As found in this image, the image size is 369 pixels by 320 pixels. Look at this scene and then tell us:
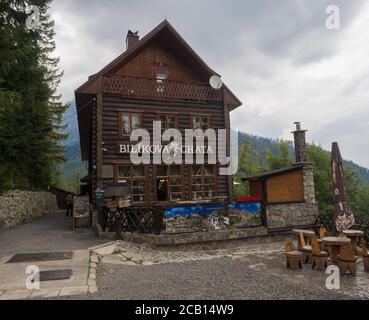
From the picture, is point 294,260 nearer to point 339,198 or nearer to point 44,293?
point 339,198

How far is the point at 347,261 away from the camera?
25.4 feet

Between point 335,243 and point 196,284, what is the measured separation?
12.4ft

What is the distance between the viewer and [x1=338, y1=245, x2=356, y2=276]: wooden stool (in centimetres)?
766

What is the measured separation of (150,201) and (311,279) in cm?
1076

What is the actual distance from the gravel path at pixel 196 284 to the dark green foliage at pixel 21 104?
9891 millimetres

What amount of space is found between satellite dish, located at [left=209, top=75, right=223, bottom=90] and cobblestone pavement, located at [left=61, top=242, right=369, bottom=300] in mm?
11718

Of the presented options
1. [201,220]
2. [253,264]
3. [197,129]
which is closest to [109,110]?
[197,129]

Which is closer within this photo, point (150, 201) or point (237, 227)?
point (237, 227)

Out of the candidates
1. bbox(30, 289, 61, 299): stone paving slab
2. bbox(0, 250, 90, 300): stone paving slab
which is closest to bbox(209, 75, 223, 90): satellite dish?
bbox(0, 250, 90, 300): stone paving slab

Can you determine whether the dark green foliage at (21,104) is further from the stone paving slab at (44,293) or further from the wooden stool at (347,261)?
the wooden stool at (347,261)

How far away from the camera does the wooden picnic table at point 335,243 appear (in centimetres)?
776

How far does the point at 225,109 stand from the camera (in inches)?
754

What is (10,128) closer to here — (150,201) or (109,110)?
(109,110)

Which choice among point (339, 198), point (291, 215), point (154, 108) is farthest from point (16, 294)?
point (154, 108)
